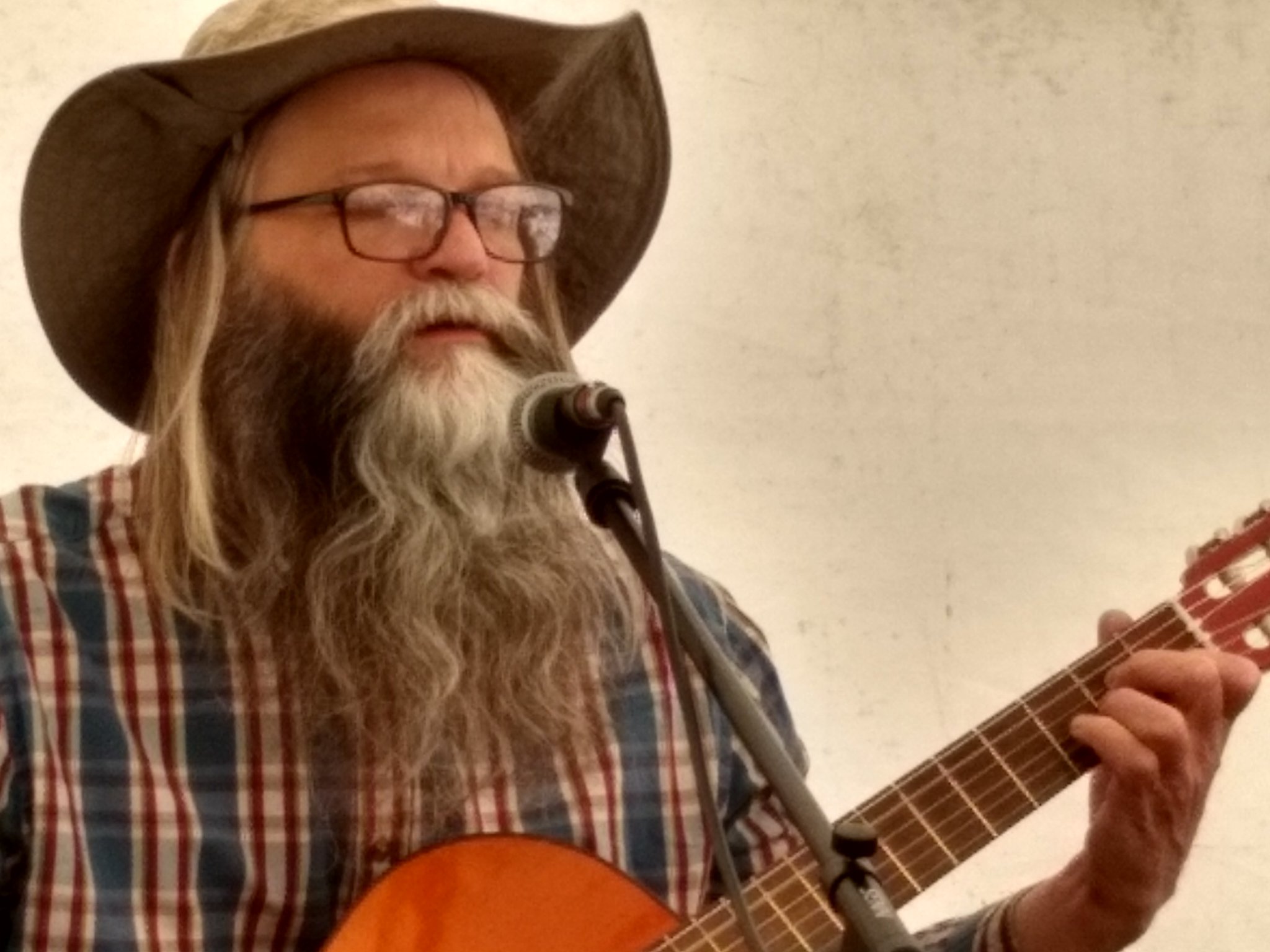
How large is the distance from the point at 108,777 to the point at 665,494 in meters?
0.78

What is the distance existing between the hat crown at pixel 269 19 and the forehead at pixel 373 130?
4 centimetres

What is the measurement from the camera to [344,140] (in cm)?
138

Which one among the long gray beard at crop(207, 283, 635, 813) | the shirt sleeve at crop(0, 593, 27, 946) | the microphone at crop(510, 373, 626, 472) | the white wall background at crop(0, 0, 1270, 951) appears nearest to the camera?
the microphone at crop(510, 373, 626, 472)

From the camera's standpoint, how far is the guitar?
121cm

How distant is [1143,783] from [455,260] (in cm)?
58

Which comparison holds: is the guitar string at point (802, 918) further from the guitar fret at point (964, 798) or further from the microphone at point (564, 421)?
the microphone at point (564, 421)

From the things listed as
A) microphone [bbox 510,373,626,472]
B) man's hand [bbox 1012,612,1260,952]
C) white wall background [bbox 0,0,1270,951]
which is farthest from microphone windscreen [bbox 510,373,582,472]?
white wall background [bbox 0,0,1270,951]

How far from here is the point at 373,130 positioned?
4.51ft

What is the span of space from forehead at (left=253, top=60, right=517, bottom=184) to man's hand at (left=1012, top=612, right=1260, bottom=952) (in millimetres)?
592

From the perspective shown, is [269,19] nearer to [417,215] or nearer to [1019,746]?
[417,215]

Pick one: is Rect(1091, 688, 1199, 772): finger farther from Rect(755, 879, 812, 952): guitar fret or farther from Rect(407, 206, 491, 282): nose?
Rect(407, 206, 491, 282): nose

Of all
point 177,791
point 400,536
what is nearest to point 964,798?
point 400,536

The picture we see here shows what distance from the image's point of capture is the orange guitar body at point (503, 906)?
1.20 m

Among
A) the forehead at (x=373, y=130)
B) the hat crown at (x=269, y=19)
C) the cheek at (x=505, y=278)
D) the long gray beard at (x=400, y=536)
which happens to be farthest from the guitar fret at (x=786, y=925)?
the hat crown at (x=269, y=19)
